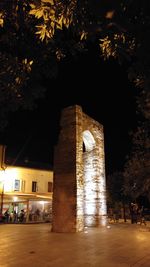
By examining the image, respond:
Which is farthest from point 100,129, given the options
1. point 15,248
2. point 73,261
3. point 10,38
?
point 10,38

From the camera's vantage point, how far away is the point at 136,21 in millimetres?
3984

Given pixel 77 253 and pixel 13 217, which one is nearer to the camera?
pixel 77 253

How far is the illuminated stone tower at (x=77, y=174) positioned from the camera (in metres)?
14.3

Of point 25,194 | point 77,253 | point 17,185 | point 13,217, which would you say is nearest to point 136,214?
point 25,194

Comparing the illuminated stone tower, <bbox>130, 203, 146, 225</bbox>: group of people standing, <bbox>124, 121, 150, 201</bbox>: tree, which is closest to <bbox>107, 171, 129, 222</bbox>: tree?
<bbox>130, 203, 146, 225</bbox>: group of people standing

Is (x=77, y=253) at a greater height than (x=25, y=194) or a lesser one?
lesser

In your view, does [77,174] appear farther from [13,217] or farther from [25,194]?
[13,217]

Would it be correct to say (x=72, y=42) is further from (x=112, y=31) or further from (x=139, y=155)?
(x=139, y=155)

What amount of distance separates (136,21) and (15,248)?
8.27 metres

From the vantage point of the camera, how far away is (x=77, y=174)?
14711 millimetres

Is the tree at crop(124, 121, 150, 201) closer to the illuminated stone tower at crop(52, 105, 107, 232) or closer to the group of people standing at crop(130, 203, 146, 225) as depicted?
the illuminated stone tower at crop(52, 105, 107, 232)

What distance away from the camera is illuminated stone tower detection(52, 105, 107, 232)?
46.9 feet

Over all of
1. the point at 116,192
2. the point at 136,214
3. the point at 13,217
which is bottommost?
the point at 13,217

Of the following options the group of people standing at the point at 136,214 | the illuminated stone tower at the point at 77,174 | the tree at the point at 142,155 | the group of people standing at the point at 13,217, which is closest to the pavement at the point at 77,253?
the tree at the point at 142,155
